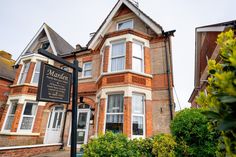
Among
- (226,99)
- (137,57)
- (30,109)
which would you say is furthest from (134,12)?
(30,109)

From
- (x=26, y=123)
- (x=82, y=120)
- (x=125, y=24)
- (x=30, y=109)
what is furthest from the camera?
(x=30, y=109)

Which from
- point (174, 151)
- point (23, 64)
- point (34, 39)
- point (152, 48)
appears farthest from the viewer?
point (34, 39)

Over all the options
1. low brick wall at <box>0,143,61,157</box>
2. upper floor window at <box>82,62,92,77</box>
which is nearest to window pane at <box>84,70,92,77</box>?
upper floor window at <box>82,62,92,77</box>

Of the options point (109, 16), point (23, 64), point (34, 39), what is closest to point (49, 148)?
point (23, 64)

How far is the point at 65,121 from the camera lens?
1062cm

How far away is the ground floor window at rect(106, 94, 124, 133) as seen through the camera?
25.6 ft

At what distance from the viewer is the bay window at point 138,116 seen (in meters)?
7.72

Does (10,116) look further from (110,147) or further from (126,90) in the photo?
(110,147)

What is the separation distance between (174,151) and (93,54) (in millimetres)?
9444

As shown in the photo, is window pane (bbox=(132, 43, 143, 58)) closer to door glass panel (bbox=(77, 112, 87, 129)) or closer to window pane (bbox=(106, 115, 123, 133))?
window pane (bbox=(106, 115, 123, 133))

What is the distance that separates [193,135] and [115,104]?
177 inches

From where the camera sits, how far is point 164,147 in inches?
188

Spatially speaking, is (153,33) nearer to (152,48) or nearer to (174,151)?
(152,48)

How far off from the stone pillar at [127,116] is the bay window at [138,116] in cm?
36
